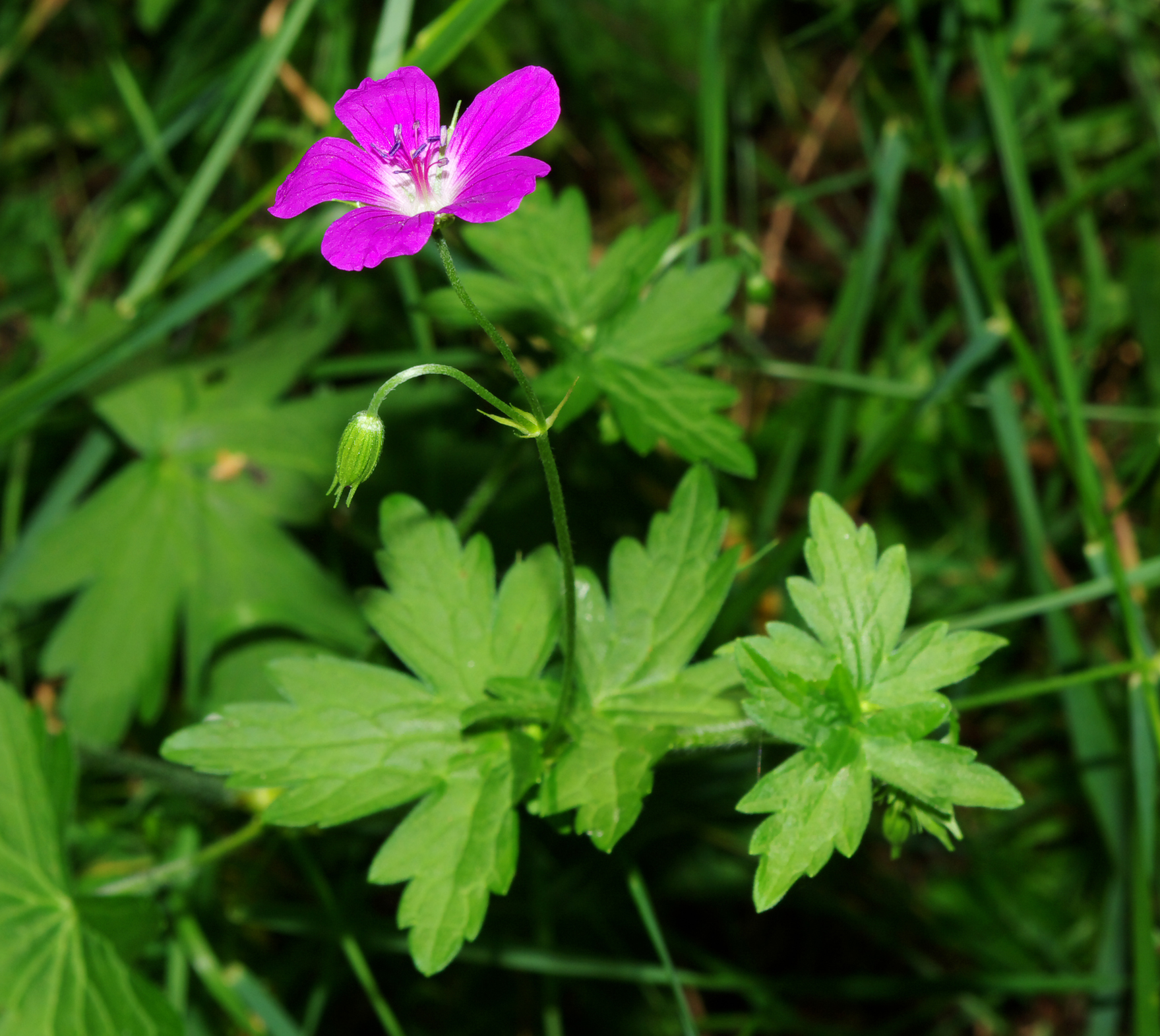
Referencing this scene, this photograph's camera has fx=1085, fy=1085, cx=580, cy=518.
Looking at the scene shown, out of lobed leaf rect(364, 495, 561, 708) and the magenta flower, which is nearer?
the magenta flower

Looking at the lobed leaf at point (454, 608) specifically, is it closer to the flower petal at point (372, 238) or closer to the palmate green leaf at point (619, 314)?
the palmate green leaf at point (619, 314)

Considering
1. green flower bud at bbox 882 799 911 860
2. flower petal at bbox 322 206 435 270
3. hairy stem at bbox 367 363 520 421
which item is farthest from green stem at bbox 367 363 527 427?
green flower bud at bbox 882 799 911 860

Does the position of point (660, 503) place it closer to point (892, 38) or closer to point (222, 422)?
point (222, 422)

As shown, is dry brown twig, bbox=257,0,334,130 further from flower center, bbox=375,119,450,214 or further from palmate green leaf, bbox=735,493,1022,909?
palmate green leaf, bbox=735,493,1022,909

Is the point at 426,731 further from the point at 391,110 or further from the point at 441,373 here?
the point at 391,110

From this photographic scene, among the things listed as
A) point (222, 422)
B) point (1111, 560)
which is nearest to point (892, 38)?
point (1111, 560)

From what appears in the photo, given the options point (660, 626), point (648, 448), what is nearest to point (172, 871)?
point (660, 626)

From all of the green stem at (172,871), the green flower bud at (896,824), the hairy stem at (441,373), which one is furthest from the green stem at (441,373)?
the green stem at (172,871)
